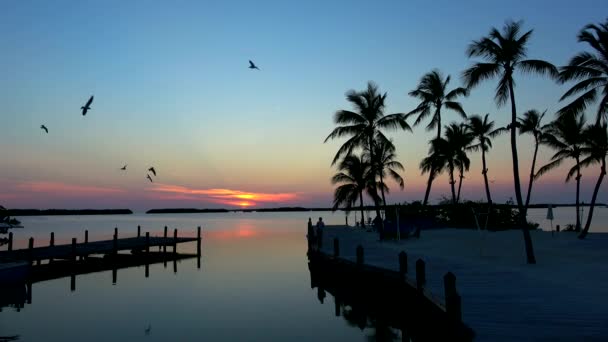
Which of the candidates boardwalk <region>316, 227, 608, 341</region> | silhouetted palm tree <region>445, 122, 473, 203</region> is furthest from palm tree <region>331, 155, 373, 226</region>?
boardwalk <region>316, 227, 608, 341</region>

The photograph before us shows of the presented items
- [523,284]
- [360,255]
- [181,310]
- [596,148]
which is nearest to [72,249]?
[181,310]

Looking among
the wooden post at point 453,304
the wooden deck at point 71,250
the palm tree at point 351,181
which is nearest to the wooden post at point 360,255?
the wooden post at point 453,304

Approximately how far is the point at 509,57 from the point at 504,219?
27.0 metres

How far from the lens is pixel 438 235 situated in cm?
4038

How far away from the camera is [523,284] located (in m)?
16.1

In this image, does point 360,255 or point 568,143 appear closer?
point 360,255

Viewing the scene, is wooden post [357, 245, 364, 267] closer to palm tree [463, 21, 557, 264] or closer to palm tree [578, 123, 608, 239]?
palm tree [463, 21, 557, 264]

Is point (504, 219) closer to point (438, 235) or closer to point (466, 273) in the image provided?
point (438, 235)

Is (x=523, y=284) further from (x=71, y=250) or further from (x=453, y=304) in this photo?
(x=71, y=250)

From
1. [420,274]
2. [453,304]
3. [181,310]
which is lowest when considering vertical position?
Answer: [181,310]

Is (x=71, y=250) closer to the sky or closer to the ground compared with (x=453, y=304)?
closer to the ground

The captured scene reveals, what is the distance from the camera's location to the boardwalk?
10602mm

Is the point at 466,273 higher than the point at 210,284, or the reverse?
the point at 466,273

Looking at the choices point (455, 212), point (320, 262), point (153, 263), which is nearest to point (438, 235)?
point (455, 212)
